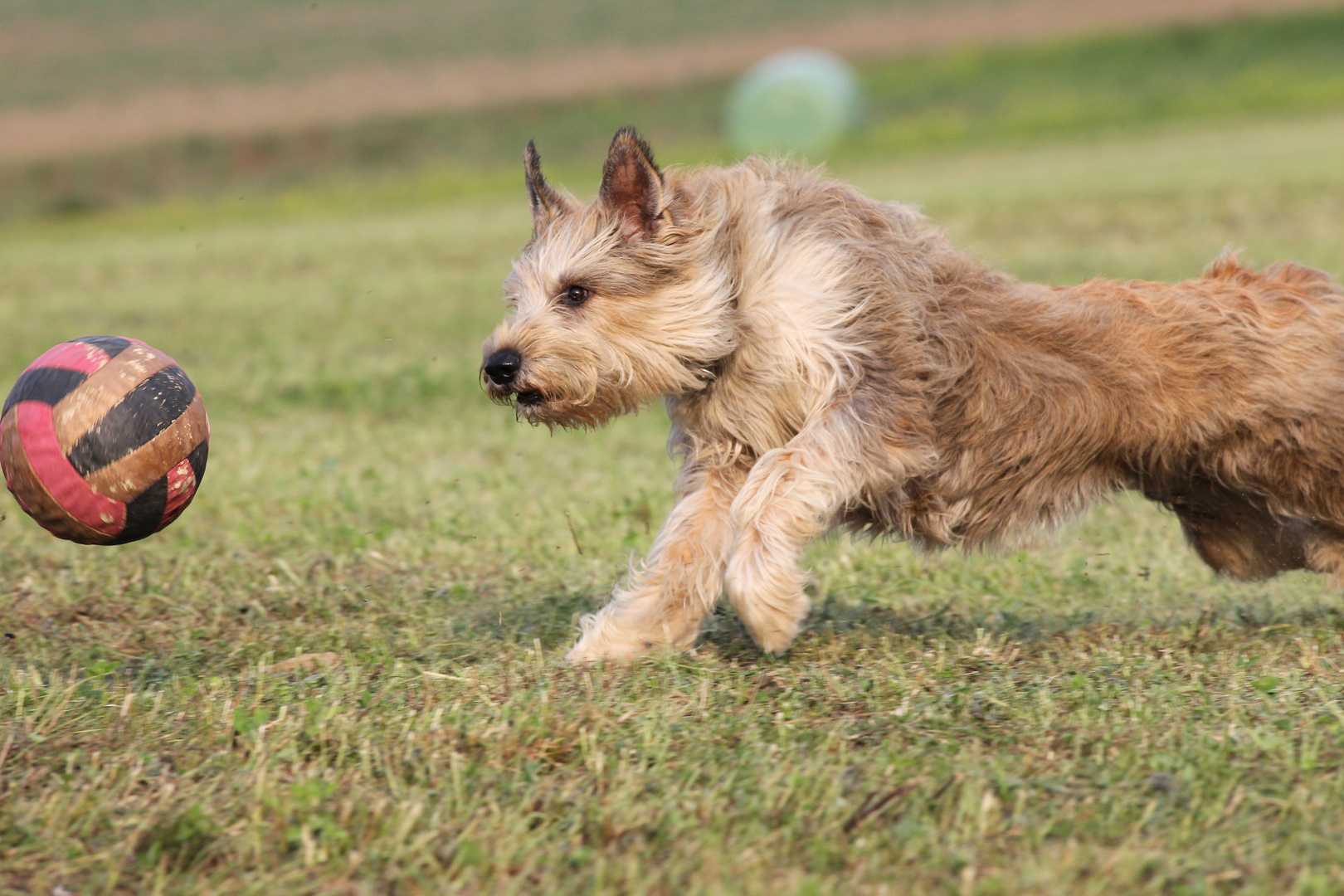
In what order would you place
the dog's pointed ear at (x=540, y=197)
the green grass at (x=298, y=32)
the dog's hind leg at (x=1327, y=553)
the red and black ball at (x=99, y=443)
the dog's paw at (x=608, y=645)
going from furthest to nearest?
the green grass at (x=298, y=32)
the dog's hind leg at (x=1327, y=553)
the dog's pointed ear at (x=540, y=197)
the dog's paw at (x=608, y=645)
the red and black ball at (x=99, y=443)

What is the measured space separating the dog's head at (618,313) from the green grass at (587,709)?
0.94 metres

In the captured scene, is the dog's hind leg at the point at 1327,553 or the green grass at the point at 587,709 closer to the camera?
the green grass at the point at 587,709

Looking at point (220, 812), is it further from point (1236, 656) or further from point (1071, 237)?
point (1071, 237)

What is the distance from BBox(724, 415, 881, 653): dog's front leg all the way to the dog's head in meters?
0.46

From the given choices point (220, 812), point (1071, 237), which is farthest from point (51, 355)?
point (1071, 237)

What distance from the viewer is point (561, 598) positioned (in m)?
6.07

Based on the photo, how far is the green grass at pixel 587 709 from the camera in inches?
134

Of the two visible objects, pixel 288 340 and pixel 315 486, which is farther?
pixel 288 340

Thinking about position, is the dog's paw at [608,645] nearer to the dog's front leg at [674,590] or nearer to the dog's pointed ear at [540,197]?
the dog's front leg at [674,590]

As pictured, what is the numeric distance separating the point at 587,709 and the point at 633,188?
5.94 ft

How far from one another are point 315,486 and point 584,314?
369cm

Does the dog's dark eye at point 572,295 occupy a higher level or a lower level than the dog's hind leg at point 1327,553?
higher

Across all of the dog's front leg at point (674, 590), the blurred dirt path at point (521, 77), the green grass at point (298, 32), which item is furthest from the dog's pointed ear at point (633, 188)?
the green grass at point (298, 32)

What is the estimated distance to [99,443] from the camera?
15.3 feet
